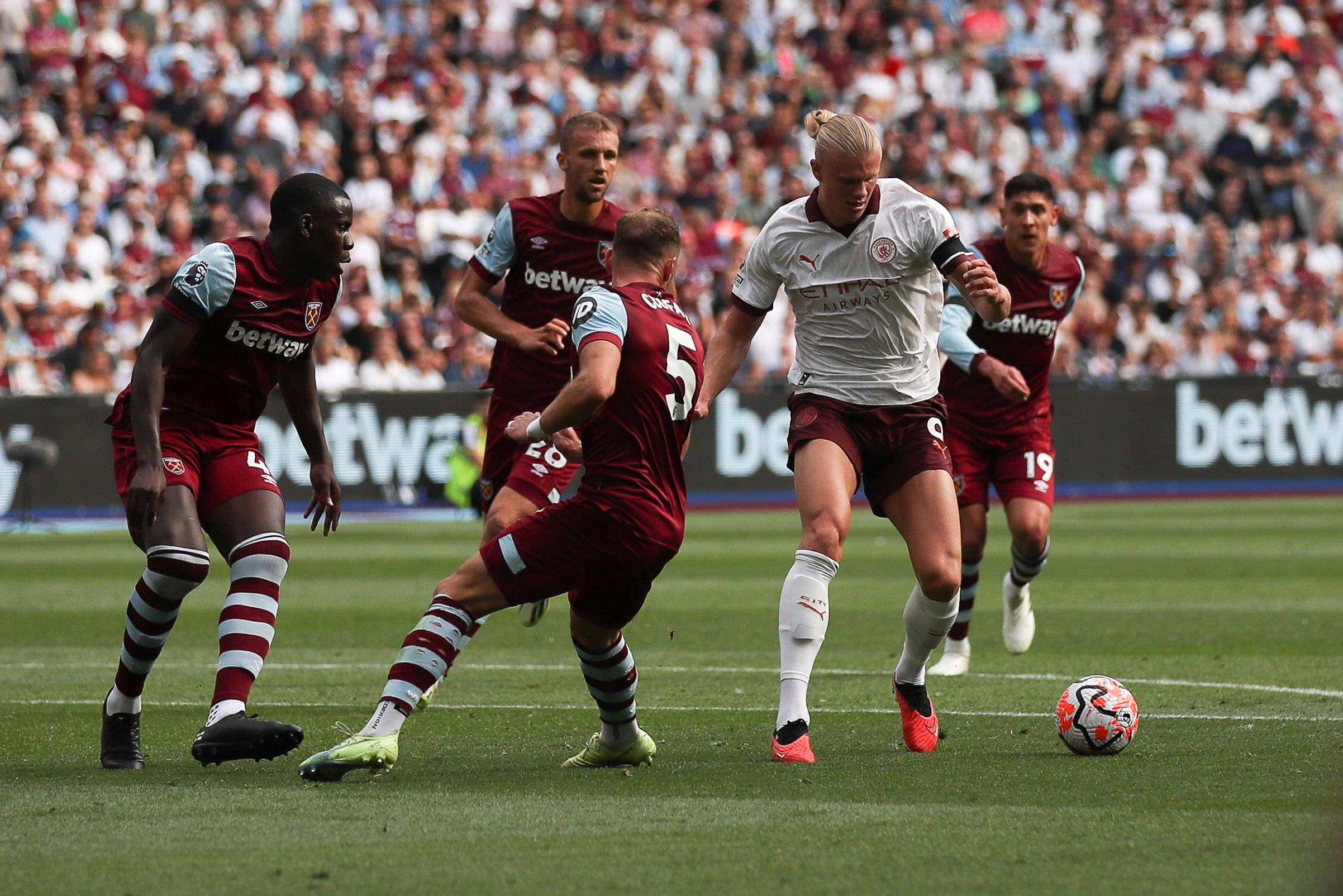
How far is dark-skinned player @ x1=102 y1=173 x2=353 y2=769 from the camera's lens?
6.32 metres

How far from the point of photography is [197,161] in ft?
74.5

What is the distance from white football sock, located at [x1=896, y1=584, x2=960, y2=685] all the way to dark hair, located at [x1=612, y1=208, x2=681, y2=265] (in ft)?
5.32

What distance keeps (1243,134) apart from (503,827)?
24.8 m

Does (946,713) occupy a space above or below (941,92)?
below

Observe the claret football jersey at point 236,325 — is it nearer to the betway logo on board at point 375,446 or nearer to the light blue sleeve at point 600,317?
the light blue sleeve at point 600,317

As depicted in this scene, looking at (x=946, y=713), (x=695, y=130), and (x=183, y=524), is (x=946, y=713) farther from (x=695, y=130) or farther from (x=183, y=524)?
(x=695, y=130)

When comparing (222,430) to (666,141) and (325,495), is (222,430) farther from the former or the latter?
(666,141)

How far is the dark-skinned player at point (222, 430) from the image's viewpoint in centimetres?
632

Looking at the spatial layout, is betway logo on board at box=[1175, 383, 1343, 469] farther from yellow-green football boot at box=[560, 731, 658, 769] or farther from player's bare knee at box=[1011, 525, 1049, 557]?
yellow-green football boot at box=[560, 731, 658, 769]

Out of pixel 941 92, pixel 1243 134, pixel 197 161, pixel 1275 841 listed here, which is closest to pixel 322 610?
pixel 1275 841

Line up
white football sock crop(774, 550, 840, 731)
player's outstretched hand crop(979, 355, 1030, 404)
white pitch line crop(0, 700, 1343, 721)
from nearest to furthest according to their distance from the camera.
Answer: white football sock crop(774, 550, 840, 731)
white pitch line crop(0, 700, 1343, 721)
player's outstretched hand crop(979, 355, 1030, 404)

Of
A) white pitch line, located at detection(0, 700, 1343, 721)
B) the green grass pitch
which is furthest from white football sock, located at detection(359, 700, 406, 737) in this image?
white pitch line, located at detection(0, 700, 1343, 721)

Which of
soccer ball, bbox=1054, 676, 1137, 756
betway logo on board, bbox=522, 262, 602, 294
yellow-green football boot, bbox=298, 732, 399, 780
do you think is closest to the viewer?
yellow-green football boot, bbox=298, 732, 399, 780

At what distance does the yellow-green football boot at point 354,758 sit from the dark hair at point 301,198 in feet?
6.03
